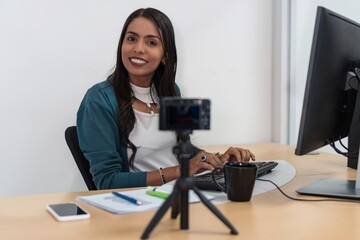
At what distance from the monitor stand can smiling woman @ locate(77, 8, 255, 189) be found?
0.94 ft

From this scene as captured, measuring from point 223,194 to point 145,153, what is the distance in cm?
62

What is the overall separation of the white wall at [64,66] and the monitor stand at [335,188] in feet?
2.60

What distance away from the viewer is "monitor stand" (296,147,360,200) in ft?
3.79

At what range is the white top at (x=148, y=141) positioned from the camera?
5.62 ft

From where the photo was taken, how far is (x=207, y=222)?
93 centimetres

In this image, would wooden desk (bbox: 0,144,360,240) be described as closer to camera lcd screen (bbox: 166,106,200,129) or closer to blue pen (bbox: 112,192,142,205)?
blue pen (bbox: 112,192,142,205)

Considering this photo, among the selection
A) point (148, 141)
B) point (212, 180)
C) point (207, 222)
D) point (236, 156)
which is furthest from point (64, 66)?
point (207, 222)

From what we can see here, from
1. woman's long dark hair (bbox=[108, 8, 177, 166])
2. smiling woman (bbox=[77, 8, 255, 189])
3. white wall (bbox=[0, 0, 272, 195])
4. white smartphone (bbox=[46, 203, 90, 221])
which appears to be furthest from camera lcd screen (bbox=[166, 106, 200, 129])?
white wall (bbox=[0, 0, 272, 195])

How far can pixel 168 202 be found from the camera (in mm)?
773

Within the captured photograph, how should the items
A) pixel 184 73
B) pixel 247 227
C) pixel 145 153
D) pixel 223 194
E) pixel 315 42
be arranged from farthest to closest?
pixel 184 73
pixel 145 153
pixel 223 194
pixel 315 42
pixel 247 227

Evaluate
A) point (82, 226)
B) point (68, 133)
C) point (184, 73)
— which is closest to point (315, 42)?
point (82, 226)

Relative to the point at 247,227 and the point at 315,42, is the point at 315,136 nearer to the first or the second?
the point at 315,42

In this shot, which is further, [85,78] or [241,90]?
[241,90]

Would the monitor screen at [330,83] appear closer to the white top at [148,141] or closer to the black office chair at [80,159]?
the white top at [148,141]
